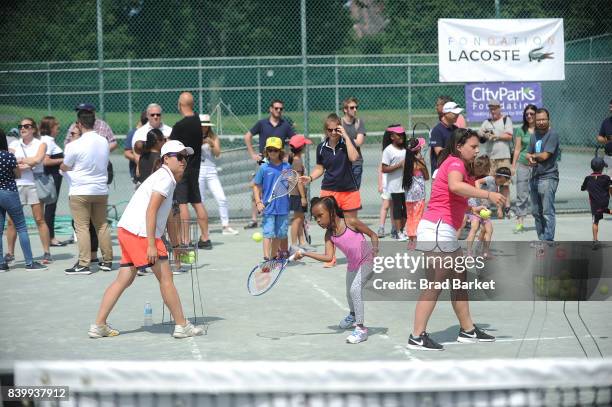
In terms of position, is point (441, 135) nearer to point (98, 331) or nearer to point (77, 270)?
point (77, 270)

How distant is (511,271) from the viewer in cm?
1107

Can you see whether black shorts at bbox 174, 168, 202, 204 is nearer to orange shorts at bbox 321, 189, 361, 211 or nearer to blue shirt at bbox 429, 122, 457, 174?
orange shorts at bbox 321, 189, 361, 211

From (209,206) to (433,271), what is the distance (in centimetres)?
1080

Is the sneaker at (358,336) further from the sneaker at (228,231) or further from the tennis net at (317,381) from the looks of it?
the sneaker at (228,231)

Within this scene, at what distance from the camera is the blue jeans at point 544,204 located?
37.4 feet

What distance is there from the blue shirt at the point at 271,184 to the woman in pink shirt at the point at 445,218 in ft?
11.1

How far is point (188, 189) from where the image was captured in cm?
1184

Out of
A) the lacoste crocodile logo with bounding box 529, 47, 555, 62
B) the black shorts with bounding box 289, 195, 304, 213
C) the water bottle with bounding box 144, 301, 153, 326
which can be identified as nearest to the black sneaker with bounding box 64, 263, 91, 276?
the black shorts with bounding box 289, 195, 304, 213

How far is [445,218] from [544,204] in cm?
460

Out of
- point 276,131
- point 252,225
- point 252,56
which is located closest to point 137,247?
point 276,131

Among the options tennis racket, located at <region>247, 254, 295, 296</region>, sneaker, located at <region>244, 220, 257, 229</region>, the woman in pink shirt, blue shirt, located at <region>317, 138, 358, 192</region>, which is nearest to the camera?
the woman in pink shirt

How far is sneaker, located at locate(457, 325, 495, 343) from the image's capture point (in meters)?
7.61

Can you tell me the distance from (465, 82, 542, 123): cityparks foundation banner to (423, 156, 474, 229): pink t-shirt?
8.26 m

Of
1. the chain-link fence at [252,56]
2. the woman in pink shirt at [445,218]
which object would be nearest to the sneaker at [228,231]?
the chain-link fence at [252,56]
